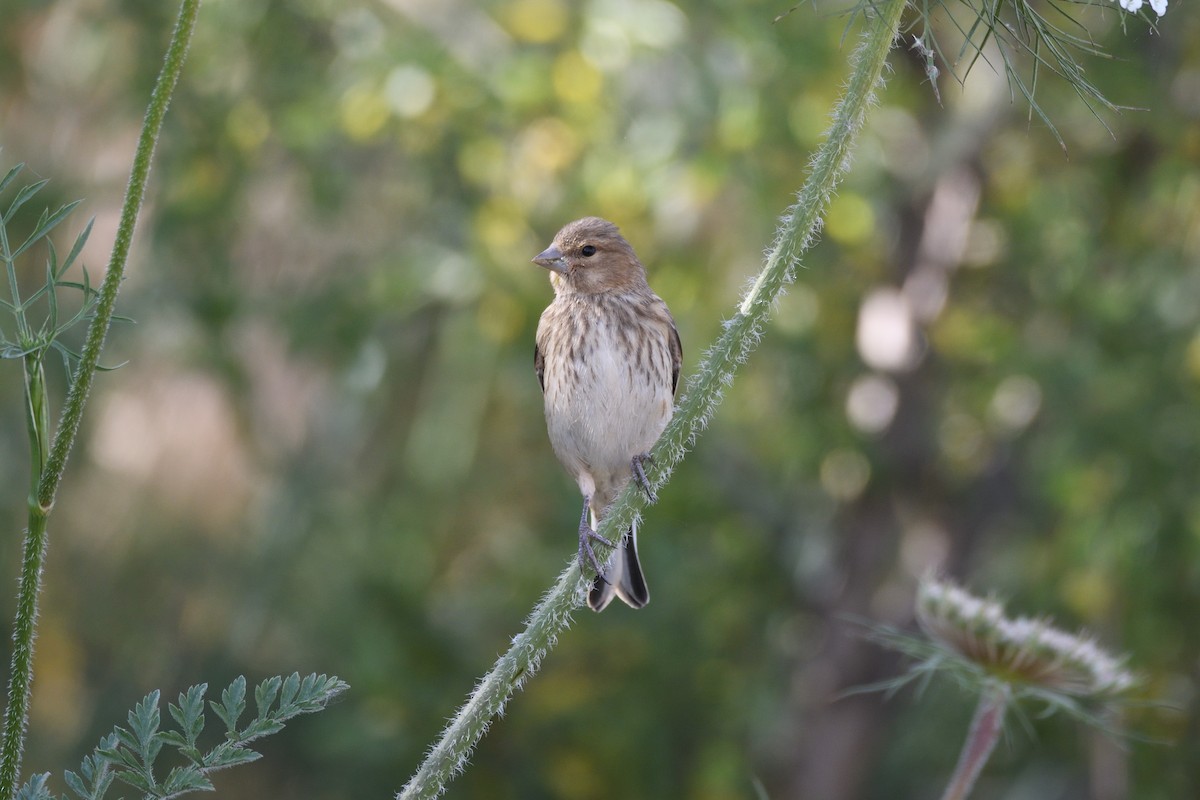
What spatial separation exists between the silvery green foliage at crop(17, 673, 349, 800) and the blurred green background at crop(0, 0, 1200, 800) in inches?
154

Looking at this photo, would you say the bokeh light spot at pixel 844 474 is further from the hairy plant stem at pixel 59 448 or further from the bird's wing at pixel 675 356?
the hairy plant stem at pixel 59 448

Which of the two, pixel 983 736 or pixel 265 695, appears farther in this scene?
pixel 983 736

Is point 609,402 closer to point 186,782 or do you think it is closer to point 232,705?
point 232,705

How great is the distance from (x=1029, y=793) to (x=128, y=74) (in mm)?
5669

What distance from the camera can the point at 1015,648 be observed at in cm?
285

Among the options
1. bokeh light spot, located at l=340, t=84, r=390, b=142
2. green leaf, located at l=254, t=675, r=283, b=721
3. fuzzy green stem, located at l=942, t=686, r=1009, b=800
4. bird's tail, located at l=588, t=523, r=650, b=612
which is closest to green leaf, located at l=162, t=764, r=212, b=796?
green leaf, located at l=254, t=675, r=283, b=721

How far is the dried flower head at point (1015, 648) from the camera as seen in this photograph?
9.24 feet

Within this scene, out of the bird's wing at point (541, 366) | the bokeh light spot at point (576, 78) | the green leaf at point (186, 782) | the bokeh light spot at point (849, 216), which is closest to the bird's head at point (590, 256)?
the bird's wing at point (541, 366)

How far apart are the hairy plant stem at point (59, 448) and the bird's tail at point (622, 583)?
192 centimetres

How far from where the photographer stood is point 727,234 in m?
6.70

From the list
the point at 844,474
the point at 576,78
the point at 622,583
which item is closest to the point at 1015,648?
the point at 622,583

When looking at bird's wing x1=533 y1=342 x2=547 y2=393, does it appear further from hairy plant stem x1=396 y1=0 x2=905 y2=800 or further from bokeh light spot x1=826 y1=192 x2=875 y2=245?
hairy plant stem x1=396 y1=0 x2=905 y2=800

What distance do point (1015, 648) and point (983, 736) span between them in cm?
20

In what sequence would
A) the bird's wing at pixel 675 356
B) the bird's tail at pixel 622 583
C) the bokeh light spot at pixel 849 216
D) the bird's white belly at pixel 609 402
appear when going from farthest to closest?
the bokeh light spot at pixel 849 216
the bird's wing at pixel 675 356
the bird's white belly at pixel 609 402
the bird's tail at pixel 622 583
